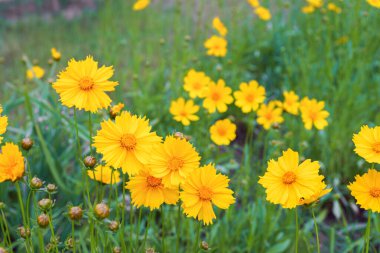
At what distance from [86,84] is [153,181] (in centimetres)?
27

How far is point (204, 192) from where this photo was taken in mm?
1069

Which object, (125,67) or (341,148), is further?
(125,67)

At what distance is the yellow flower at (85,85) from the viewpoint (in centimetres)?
113

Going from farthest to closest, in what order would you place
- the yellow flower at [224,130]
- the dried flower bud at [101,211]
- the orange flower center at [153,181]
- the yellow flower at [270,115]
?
the yellow flower at [270,115], the yellow flower at [224,130], the orange flower center at [153,181], the dried flower bud at [101,211]

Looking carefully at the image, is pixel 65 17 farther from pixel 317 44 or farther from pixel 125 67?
pixel 317 44

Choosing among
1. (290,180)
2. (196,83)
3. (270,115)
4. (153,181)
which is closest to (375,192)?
(290,180)

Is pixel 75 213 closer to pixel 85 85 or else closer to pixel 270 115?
pixel 85 85

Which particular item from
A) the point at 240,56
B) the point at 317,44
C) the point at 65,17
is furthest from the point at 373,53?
the point at 65,17

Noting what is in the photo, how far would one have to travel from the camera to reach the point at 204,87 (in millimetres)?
1932

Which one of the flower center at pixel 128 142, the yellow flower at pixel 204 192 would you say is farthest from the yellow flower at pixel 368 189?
the flower center at pixel 128 142

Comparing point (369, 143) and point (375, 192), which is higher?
point (369, 143)

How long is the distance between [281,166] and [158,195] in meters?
0.28

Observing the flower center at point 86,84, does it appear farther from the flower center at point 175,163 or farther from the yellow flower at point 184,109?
the yellow flower at point 184,109

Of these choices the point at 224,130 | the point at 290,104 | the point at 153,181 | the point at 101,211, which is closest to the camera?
the point at 101,211
